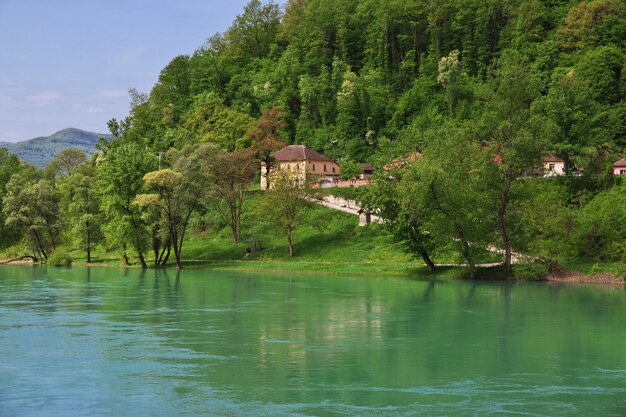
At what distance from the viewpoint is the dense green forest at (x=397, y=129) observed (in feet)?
213

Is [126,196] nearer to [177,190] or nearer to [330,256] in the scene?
[177,190]

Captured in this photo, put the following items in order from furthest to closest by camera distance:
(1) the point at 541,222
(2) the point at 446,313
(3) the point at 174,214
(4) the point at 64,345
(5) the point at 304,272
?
(3) the point at 174,214 → (5) the point at 304,272 → (1) the point at 541,222 → (2) the point at 446,313 → (4) the point at 64,345

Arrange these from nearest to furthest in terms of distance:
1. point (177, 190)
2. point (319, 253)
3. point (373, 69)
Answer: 1. point (177, 190)
2. point (319, 253)
3. point (373, 69)

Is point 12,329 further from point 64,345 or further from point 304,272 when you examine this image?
point 304,272

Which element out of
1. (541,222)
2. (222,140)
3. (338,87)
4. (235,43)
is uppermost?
(235,43)

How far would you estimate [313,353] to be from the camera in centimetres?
2966

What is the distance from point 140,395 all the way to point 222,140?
3546 inches

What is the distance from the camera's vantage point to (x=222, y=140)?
365 feet

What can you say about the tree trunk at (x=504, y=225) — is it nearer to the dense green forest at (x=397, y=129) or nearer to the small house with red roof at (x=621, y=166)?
the dense green forest at (x=397, y=129)

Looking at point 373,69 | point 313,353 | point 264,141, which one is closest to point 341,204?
point 264,141

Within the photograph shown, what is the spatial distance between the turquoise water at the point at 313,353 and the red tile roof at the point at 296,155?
60898 millimetres

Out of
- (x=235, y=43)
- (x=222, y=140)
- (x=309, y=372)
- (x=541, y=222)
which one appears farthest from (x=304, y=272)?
(x=235, y=43)

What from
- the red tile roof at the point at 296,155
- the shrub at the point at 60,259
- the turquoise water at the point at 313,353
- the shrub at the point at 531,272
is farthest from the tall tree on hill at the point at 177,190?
the shrub at the point at 531,272

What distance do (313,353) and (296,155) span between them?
85044mm
